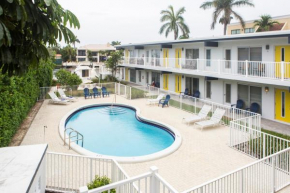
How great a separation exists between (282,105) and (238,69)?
4066 mm

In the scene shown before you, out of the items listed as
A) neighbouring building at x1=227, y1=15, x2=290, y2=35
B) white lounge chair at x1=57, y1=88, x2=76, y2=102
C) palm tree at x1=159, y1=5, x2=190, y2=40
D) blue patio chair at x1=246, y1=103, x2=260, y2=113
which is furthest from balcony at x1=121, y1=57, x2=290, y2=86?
palm tree at x1=159, y1=5, x2=190, y2=40

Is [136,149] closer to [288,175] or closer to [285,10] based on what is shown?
[288,175]

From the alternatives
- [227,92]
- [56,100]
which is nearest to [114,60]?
[56,100]

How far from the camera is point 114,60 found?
36812 millimetres

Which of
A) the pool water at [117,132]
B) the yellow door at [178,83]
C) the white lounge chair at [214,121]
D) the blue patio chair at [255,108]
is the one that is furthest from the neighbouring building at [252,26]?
the pool water at [117,132]

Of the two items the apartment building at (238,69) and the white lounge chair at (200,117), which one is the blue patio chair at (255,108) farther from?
the white lounge chair at (200,117)

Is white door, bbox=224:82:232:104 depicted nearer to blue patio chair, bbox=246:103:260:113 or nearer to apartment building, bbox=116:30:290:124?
apartment building, bbox=116:30:290:124

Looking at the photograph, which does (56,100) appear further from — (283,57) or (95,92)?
(283,57)

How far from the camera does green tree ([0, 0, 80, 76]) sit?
4.03 m

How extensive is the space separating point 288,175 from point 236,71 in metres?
11.7

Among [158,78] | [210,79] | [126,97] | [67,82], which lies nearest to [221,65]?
[210,79]

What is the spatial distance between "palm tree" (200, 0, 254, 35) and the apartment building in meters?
14.3

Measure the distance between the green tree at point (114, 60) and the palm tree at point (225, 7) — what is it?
51.4 feet

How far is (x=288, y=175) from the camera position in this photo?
827 cm
